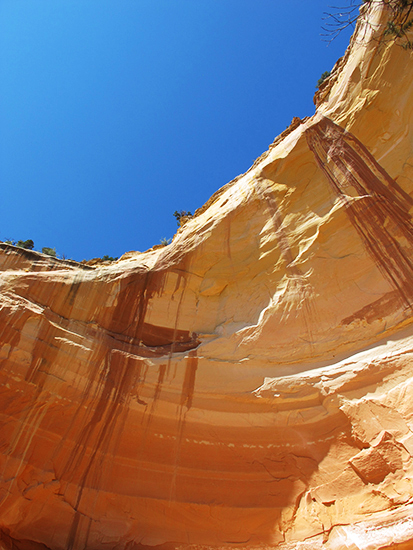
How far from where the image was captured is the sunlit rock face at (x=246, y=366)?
6840 mm

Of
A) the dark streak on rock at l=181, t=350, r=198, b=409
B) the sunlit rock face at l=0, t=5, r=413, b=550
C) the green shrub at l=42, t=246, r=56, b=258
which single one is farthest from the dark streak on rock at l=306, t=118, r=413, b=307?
the green shrub at l=42, t=246, r=56, b=258

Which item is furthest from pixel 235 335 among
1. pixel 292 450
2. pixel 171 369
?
pixel 292 450

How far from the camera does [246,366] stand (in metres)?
8.18

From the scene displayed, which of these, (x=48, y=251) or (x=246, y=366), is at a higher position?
(x=48, y=251)

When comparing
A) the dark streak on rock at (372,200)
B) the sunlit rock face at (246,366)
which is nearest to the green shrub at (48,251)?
the sunlit rock face at (246,366)

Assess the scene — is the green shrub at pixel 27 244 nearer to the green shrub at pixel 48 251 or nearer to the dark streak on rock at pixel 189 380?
the green shrub at pixel 48 251

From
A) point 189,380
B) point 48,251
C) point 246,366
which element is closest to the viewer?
point 246,366

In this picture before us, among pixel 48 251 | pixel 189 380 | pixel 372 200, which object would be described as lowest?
pixel 189 380

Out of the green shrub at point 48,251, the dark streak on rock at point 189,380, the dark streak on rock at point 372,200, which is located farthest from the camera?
the green shrub at point 48,251

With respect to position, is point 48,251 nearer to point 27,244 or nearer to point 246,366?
point 27,244

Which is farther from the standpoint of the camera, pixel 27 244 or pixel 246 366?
pixel 27 244

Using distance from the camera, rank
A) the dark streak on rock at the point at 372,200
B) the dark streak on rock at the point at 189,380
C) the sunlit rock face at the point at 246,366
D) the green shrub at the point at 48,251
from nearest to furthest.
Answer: the sunlit rock face at the point at 246,366 → the dark streak on rock at the point at 372,200 → the dark streak on rock at the point at 189,380 → the green shrub at the point at 48,251

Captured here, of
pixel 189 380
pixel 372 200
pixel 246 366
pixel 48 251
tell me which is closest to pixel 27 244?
pixel 48 251

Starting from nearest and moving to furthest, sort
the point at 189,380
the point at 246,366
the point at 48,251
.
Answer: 1. the point at 246,366
2. the point at 189,380
3. the point at 48,251
